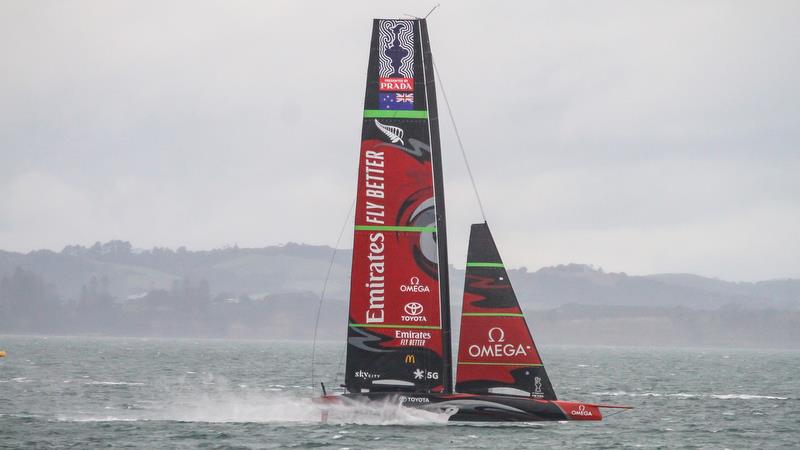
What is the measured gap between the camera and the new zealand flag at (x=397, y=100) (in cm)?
3325

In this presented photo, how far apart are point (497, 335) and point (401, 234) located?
3.80 m

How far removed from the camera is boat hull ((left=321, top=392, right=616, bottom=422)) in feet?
109

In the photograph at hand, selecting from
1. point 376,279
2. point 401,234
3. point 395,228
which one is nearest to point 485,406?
point 376,279

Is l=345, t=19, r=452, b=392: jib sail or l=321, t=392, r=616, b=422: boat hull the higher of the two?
l=345, t=19, r=452, b=392: jib sail

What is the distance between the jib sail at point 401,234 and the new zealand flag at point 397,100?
0.09 ft

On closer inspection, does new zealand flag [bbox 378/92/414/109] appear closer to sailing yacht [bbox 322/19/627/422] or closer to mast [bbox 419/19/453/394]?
sailing yacht [bbox 322/19/627/422]

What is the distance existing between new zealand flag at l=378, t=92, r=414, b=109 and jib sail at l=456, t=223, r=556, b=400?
12.7 feet

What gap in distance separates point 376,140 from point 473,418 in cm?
789

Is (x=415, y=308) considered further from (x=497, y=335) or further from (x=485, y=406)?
(x=485, y=406)

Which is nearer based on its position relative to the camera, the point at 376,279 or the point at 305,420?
the point at 376,279

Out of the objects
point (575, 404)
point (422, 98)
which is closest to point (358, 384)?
point (575, 404)

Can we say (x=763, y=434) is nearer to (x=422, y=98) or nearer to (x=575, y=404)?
(x=575, y=404)

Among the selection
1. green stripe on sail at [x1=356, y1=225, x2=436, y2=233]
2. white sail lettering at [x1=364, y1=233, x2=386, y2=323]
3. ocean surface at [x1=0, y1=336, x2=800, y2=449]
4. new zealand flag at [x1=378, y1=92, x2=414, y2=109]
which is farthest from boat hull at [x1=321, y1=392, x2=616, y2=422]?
new zealand flag at [x1=378, y1=92, x2=414, y2=109]

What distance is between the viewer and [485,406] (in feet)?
109
